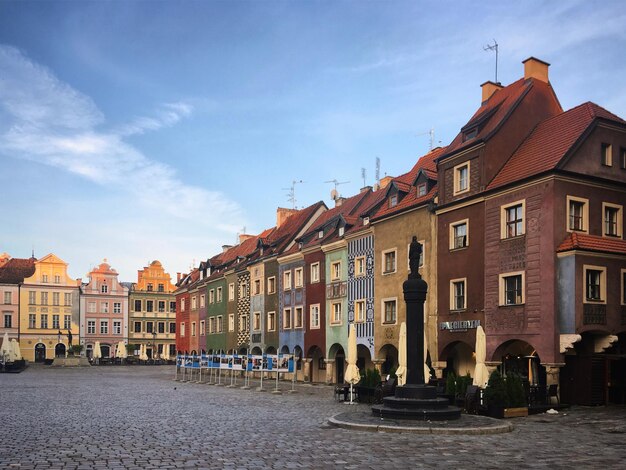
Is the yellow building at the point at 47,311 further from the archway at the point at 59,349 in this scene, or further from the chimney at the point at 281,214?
the chimney at the point at 281,214

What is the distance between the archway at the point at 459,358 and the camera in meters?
31.5

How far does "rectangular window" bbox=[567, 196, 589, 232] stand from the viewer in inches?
1049

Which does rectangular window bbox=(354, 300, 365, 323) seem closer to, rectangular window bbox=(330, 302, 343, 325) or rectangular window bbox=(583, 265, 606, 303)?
rectangular window bbox=(330, 302, 343, 325)

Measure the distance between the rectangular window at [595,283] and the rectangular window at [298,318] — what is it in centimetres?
2347

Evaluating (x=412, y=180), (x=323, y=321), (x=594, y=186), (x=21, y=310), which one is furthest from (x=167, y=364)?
(x=594, y=186)

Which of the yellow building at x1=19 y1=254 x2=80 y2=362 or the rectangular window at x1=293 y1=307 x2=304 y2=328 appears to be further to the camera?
the yellow building at x1=19 y1=254 x2=80 y2=362

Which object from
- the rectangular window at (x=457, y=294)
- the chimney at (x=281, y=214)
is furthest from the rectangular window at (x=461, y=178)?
the chimney at (x=281, y=214)

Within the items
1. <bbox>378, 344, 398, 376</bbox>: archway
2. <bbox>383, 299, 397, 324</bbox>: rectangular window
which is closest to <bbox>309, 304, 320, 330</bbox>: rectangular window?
<bbox>378, 344, 398, 376</bbox>: archway

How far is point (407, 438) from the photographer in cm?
1639

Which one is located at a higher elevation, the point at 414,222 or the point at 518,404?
the point at 414,222

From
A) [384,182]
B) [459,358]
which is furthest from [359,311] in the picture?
[384,182]

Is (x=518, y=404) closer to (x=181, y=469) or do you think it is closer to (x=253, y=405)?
(x=253, y=405)

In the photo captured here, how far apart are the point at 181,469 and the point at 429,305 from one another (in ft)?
71.2

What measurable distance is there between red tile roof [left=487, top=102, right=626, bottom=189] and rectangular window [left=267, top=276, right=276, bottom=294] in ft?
80.0
